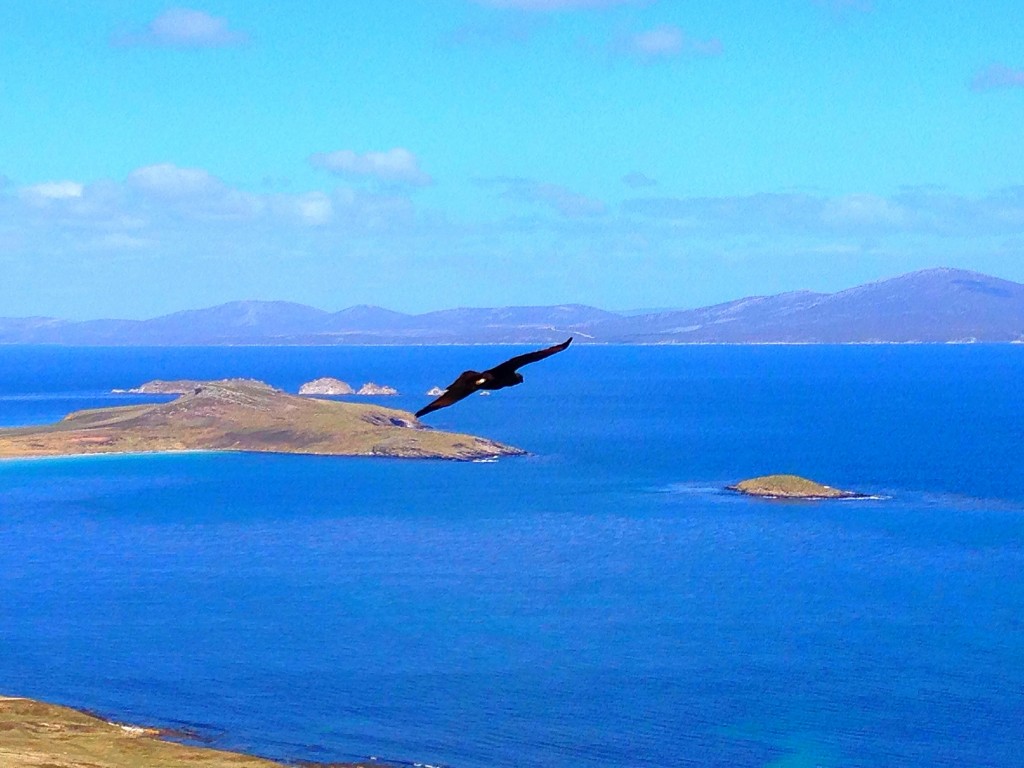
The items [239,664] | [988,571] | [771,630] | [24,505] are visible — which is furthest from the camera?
[24,505]

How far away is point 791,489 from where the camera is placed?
141 metres

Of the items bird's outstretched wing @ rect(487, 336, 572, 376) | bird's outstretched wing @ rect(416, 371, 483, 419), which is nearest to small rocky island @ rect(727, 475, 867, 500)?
bird's outstretched wing @ rect(487, 336, 572, 376)

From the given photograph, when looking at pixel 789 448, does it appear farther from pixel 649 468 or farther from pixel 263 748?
pixel 263 748

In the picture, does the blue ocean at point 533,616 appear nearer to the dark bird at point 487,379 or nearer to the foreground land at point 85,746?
the foreground land at point 85,746

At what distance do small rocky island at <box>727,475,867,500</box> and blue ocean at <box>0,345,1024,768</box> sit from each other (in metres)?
3.43

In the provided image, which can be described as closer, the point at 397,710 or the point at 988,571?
the point at 397,710

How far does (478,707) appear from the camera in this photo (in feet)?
225

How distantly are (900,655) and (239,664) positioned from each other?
36.4 metres

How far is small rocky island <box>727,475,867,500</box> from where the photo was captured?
140m

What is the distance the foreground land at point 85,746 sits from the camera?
56.0 m

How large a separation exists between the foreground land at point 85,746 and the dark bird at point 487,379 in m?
46.8

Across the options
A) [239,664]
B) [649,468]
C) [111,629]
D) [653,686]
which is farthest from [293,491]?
[653,686]

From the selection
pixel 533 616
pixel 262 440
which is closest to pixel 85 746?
pixel 533 616

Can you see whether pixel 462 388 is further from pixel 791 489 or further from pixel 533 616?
pixel 791 489
